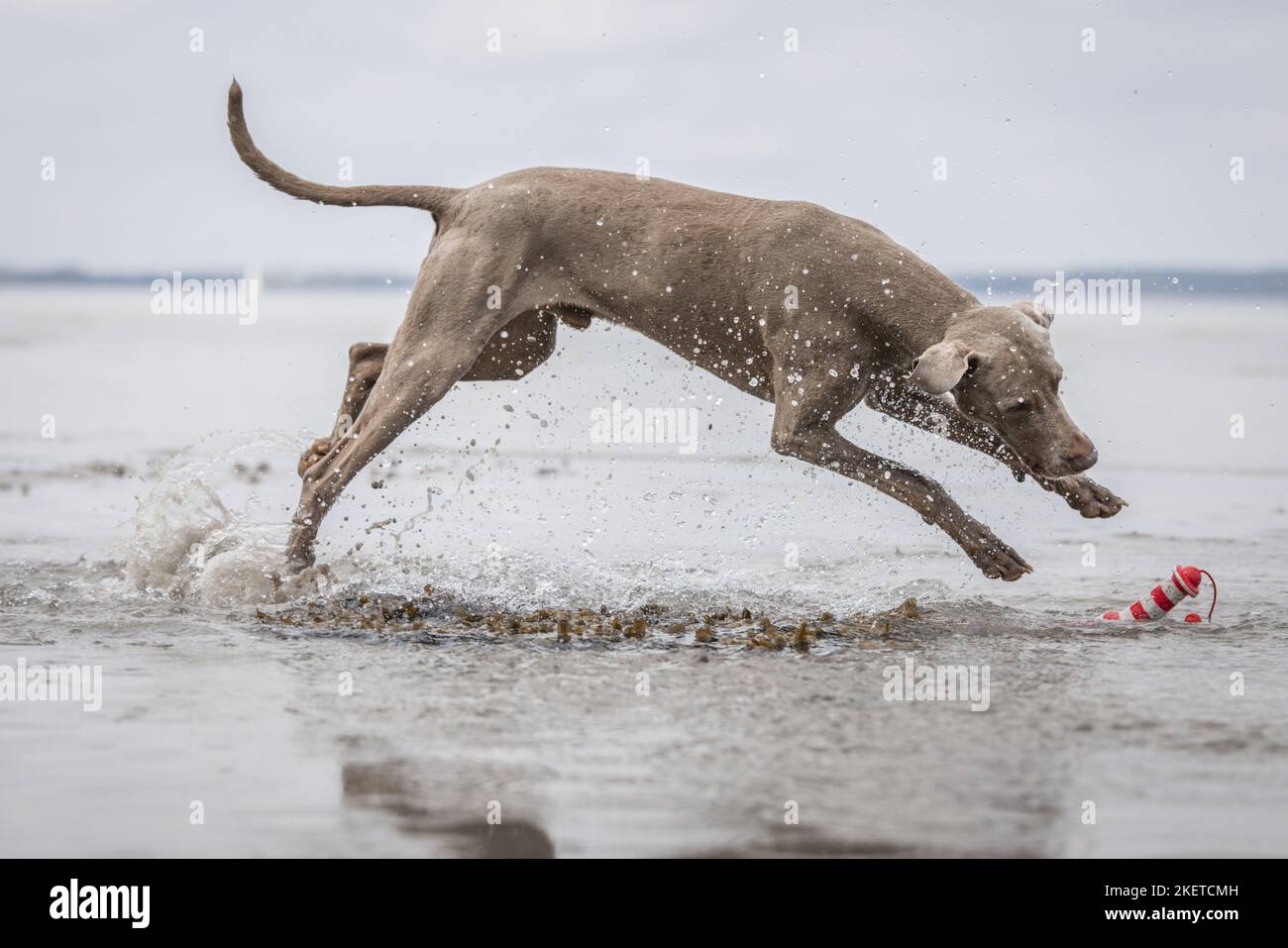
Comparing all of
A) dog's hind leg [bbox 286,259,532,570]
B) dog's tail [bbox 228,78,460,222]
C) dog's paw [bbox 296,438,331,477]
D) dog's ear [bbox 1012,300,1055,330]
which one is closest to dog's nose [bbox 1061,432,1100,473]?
dog's ear [bbox 1012,300,1055,330]

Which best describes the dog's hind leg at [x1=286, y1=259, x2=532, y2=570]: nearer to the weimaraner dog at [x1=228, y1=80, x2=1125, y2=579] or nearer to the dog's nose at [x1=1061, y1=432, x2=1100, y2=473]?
the weimaraner dog at [x1=228, y1=80, x2=1125, y2=579]

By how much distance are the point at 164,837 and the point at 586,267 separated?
358cm

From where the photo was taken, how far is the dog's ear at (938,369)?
216 inches

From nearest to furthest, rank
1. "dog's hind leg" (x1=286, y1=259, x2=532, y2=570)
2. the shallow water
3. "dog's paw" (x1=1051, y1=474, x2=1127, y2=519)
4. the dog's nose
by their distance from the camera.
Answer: the shallow water < the dog's nose < "dog's paw" (x1=1051, y1=474, x2=1127, y2=519) < "dog's hind leg" (x1=286, y1=259, x2=532, y2=570)

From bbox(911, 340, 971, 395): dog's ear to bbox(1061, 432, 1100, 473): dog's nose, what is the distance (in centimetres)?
49

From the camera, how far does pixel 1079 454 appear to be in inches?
223

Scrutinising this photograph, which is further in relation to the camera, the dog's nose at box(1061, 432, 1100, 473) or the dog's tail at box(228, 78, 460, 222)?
the dog's tail at box(228, 78, 460, 222)

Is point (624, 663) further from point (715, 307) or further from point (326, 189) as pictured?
point (326, 189)

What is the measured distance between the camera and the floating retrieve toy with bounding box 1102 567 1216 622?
18.2 feet

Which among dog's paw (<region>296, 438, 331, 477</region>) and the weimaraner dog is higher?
the weimaraner dog

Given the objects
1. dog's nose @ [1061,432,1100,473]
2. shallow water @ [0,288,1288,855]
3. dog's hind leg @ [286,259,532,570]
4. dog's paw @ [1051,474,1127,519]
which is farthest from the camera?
dog's hind leg @ [286,259,532,570]

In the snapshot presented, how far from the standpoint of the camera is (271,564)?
20.7 ft
